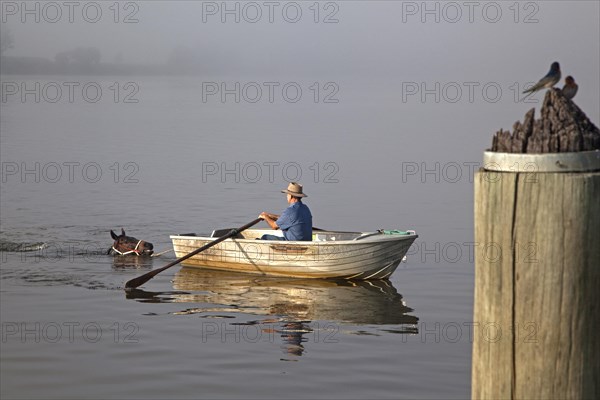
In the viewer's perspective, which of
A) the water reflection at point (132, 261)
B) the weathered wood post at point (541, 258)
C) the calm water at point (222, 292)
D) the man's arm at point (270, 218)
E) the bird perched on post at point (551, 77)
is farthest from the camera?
the water reflection at point (132, 261)

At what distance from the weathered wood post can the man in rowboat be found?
12.0 meters

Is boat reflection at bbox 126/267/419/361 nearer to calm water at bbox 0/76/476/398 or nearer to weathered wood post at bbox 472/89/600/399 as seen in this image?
calm water at bbox 0/76/476/398

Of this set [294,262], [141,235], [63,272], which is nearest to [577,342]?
[294,262]

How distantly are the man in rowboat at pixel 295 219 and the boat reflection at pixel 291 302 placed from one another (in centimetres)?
77

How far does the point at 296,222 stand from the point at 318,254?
Answer: 593 mm

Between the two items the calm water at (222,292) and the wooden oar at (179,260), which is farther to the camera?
the wooden oar at (179,260)

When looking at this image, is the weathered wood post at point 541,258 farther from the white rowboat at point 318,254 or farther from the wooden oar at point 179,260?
the wooden oar at point 179,260

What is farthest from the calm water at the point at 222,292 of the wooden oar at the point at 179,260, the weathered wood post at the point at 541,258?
the weathered wood post at the point at 541,258

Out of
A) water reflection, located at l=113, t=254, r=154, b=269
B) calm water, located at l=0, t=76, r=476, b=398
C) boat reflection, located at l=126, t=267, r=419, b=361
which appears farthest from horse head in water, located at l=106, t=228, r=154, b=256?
boat reflection, located at l=126, t=267, r=419, b=361

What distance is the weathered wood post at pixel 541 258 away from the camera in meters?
3.78

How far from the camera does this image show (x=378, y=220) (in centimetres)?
2434

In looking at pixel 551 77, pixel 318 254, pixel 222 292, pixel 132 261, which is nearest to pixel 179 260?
pixel 222 292

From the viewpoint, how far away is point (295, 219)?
1602 centimetres

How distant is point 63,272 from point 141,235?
4.46 meters
